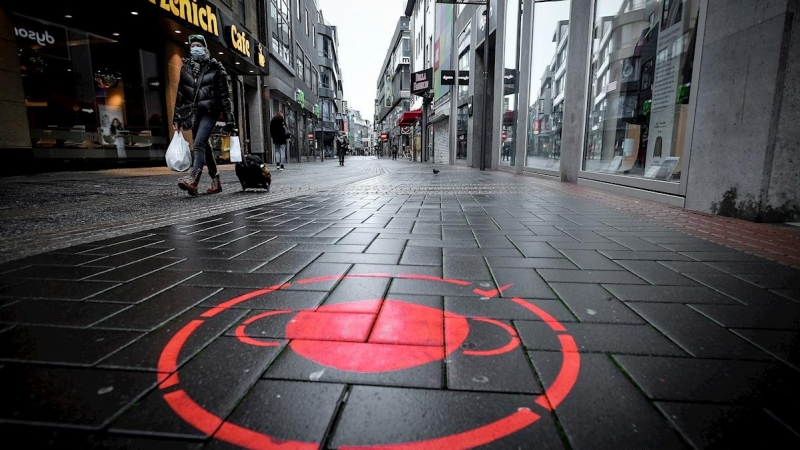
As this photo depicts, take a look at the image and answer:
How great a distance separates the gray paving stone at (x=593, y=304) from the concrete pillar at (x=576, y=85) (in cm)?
785

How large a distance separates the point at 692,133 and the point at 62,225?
7106 millimetres

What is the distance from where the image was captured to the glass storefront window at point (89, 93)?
10133 mm

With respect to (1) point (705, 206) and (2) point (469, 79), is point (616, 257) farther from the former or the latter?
(2) point (469, 79)

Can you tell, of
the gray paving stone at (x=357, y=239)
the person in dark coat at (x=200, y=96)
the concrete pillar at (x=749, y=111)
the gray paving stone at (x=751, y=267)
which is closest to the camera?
the gray paving stone at (x=751, y=267)

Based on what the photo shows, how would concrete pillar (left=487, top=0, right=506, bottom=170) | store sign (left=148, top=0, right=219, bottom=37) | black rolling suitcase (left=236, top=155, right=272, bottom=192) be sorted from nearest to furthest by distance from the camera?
black rolling suitcase (left=236, top=155, right=272, bottom=192), store sign (left=148, top=0, right=219, bottom=37), concrete pillar (left=487, top=0, right=506, bottom=170)

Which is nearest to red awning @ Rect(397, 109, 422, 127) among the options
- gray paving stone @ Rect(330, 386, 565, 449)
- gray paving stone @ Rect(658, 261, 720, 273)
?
gray paving stone @ Rect(658, 261, 720, 273)

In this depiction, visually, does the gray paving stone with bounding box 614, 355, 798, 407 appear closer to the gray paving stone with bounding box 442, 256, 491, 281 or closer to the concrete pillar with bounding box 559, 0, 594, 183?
the gray paving stone with bounding box 442, 256, 491, 281

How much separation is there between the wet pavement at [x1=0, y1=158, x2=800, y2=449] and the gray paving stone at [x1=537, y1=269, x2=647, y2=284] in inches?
0.8

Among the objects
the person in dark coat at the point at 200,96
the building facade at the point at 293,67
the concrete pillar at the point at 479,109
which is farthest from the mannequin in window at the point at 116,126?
the concrete pillar at the point at 479,109

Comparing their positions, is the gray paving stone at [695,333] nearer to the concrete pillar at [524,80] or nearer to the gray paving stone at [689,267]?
the gray paving stone at [689,267]

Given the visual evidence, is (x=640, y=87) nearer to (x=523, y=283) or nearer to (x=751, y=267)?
(x=751, y=267)

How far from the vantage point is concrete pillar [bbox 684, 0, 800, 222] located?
13.0ft

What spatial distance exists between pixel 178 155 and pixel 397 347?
542 centimetres

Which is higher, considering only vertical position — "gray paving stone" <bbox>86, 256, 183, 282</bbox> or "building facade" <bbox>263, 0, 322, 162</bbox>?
"building facade" <bbox>263, 0, 322, 162</bbox>
